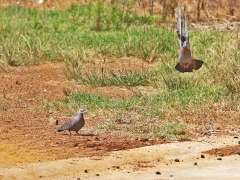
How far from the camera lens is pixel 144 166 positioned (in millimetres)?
8398

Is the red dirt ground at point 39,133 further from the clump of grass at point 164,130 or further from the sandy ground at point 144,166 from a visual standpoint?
the sandy ground at point 144,166

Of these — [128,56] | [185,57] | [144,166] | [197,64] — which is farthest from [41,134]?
[128,56]

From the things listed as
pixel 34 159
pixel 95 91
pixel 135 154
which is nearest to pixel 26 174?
pixel 34 159

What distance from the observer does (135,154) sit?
8.70 metres

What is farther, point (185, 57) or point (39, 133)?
point (185, 57)

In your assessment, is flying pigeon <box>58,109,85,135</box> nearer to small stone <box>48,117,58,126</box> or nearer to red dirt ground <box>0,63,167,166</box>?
red dirt ground <box>0,63,167,166</box>

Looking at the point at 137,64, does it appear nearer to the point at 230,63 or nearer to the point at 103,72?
the point at 103,72

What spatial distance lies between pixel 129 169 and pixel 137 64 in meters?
6.72

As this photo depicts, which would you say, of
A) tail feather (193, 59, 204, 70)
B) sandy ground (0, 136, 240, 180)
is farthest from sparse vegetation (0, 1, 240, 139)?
sandy ground (0, 136, 240, 180)

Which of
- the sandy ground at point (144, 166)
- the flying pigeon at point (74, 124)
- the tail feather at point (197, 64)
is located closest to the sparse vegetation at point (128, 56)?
the tail feather at point (197, 64)

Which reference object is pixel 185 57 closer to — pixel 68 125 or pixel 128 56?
pixel 68 125

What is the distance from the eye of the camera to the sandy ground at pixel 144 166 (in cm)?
795

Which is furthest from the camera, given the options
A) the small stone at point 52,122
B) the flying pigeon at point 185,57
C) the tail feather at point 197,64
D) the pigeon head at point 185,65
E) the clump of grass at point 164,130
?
the tail feather at point 197,64

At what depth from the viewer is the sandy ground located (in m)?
7.95
